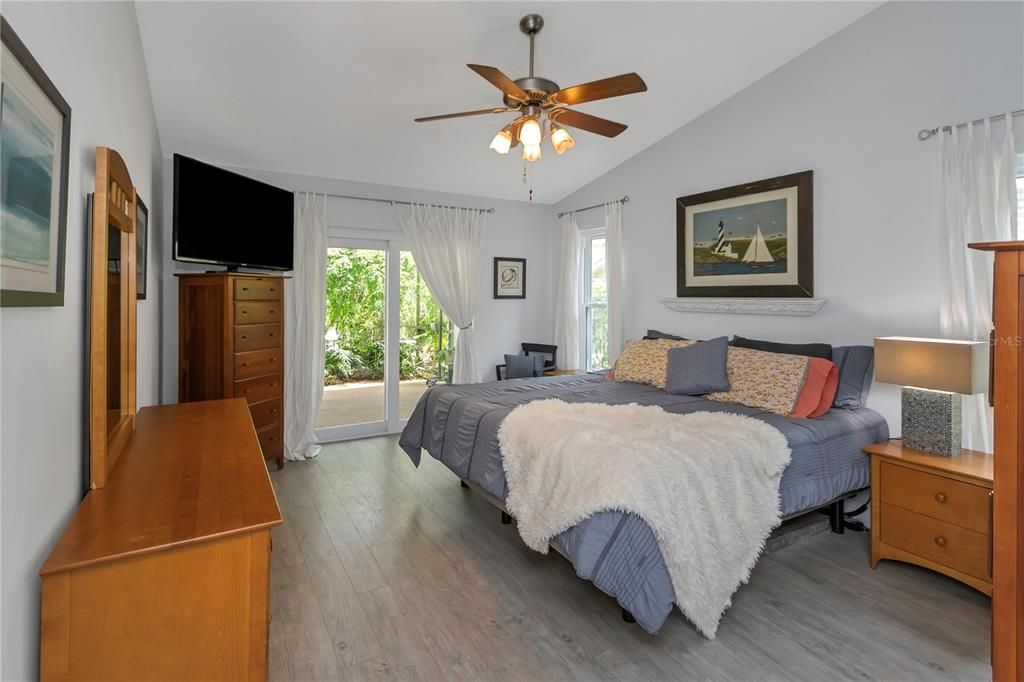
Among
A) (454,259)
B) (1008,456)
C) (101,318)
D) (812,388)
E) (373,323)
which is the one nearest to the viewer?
(1008,456)

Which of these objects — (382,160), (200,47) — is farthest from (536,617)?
(382,160)

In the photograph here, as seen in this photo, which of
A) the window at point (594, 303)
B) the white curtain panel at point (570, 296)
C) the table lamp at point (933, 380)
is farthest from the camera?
the white curtain panel at point (570, 296)

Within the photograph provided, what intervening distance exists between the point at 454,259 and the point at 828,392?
3.35m

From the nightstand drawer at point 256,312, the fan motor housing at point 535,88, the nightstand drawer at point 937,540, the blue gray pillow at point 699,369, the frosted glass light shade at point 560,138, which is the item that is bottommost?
the nightstand drawer at point 937,540

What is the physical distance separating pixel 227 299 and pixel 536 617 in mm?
2870

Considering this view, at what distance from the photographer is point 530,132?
2.48 meters

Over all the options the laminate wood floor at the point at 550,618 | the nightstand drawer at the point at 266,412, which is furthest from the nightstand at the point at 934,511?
the nightstand drawer at the point at 266,412

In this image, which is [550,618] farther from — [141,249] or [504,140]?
[141,249]

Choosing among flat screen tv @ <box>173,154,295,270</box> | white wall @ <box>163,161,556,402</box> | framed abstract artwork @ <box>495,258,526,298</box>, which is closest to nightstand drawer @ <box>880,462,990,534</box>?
white wall @ <box>163,161,556,402</box>

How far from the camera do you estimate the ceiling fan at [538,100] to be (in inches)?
90.5

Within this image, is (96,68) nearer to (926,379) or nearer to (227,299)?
(227,299)

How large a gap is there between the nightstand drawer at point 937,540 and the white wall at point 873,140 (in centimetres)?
71

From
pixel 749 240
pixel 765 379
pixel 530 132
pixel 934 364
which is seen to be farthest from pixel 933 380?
pixel 530 132

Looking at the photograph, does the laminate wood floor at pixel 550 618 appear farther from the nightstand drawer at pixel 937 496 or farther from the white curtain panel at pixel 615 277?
the white curtain panel at pixel 615 277
